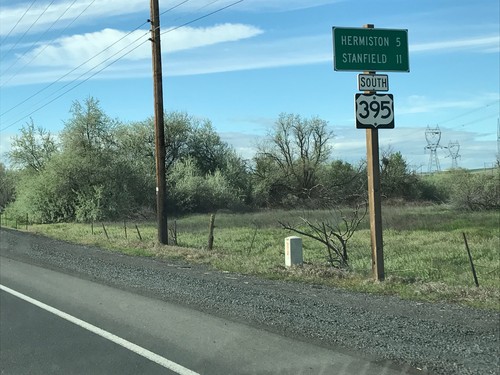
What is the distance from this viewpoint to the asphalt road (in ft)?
17.3

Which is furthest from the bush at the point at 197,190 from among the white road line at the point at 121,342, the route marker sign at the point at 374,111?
the white road line at the point at 121,342

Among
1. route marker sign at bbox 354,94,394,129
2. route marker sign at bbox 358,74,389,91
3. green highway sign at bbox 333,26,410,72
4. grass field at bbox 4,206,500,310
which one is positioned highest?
green highway sign at bbox 333,26,410,72

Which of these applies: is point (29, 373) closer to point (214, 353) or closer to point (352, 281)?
point (214, 353)

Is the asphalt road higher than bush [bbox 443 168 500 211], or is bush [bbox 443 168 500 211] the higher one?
bush [bbox 443 168 500 211]

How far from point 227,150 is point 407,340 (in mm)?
52710

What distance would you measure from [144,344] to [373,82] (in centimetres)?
626

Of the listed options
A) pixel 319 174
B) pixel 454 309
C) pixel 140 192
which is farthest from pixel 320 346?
pixel 319 174

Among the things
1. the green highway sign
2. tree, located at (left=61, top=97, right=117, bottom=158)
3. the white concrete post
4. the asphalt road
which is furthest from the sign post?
tree, located at (left=61, top=97, right=117, bottom=158)

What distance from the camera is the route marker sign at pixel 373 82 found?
9641 millimetres

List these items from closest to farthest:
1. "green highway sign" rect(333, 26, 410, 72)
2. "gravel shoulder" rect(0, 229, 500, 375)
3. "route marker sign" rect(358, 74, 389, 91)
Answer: "gravel shoulder" rect(0, 229, 500, 375) → "green highway sign" rect(333, 26, 410, 72) → "route marker sign" rect(358, 74, 389, 91)

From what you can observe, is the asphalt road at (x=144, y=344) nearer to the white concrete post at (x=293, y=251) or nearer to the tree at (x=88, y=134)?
the white concrete post at (x=293, y=251)

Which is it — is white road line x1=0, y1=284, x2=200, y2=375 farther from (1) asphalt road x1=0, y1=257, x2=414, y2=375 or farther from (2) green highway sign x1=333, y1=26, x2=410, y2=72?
(2) green highway sign x1=333, y1=26, x2=410, y2=72

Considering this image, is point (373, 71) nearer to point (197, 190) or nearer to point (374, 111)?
point (374, 111)

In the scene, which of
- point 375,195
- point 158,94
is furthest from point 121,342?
point 158,94
